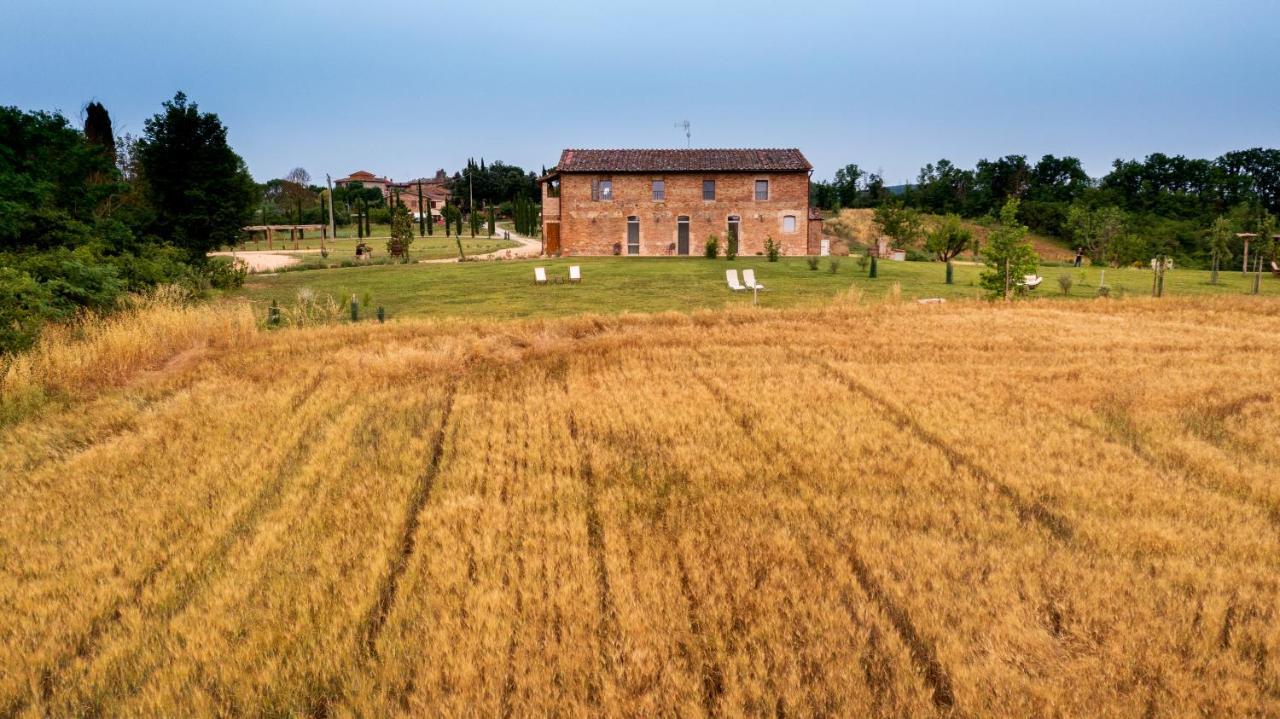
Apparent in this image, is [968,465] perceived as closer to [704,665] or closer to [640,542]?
[640,542]

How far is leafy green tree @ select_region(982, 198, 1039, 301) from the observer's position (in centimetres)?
1519

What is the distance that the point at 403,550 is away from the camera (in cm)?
416

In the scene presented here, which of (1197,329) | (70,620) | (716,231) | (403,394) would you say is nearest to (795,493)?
(70,620)

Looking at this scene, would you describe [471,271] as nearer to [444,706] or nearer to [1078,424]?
[1078,424]

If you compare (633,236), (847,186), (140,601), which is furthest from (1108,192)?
(140,601)

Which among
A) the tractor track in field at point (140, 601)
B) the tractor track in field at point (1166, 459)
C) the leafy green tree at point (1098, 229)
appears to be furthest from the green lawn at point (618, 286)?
the leafy green tree at point (1098, 229)

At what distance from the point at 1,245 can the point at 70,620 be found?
1172 centimetres

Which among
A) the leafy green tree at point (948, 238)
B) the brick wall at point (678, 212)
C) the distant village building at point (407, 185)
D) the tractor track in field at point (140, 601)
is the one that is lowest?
the tractor track in field at point (140, 601)

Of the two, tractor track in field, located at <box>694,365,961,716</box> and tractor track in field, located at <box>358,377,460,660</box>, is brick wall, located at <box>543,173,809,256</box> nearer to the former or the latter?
tractor track in field, located at <box>358,377,460,660</box>

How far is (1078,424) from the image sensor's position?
6.42m

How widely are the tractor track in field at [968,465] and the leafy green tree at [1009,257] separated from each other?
8.84 meters

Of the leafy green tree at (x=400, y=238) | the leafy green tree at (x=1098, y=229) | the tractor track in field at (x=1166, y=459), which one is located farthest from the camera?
the leafy green tree at (x=1098, y=229)

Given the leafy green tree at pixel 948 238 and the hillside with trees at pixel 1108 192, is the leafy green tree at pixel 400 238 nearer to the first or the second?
the leafy green tree at pixel 948 238

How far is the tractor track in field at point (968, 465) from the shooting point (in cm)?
433
